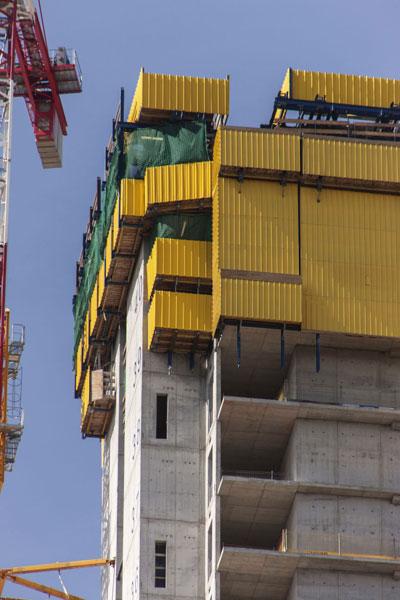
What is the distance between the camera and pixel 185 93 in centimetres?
14400

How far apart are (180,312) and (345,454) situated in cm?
1280

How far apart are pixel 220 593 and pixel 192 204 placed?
925 inches

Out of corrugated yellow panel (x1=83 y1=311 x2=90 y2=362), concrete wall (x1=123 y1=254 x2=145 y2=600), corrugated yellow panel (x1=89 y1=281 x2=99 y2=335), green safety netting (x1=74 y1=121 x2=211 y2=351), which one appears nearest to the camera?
concrete wall (x1=123 y1=254 x2=145 y2=600)

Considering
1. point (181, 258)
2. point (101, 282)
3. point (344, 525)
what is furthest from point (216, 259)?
point (344, 525)

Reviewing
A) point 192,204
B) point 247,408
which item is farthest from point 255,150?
point 247,408

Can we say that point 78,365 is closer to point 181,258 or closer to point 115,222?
point 115,222

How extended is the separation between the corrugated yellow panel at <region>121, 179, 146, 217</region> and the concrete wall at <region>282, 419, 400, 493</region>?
1672 centimetres

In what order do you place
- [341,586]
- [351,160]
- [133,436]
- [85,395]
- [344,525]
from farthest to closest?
[85,395]
[133,436]
[351,160]
[344,525]
[341,586]

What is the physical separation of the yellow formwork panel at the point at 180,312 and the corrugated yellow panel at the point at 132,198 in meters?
6.29

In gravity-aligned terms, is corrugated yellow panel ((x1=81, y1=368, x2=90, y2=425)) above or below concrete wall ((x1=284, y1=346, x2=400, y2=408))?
above

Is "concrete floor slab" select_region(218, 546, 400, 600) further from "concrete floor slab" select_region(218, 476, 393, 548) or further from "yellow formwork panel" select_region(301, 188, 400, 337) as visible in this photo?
"yellow formwork panel" select_region(301, 188, 400, 337)

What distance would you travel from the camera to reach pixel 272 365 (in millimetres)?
139750

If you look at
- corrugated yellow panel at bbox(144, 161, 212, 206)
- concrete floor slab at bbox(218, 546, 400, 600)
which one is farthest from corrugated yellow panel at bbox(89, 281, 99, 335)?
concrete floor slab at bbox(218, 546, 400, 600)

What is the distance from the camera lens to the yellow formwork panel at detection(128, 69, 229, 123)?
144 meters
